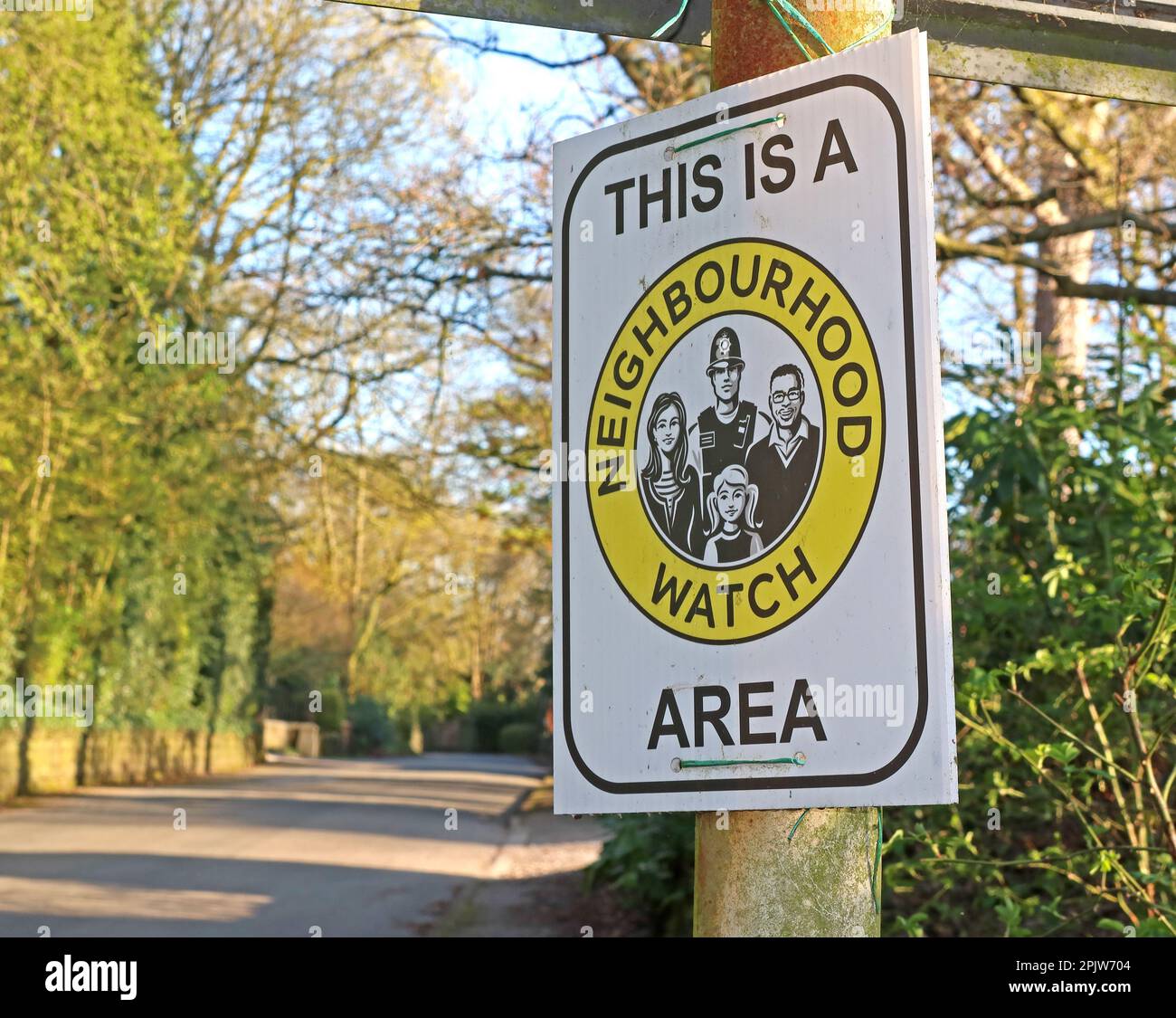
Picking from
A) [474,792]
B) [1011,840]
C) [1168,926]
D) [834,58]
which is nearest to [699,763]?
[834,58]

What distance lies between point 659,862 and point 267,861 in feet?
20.5

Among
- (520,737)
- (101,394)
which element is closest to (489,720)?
(520,737)

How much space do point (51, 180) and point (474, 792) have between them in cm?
1500

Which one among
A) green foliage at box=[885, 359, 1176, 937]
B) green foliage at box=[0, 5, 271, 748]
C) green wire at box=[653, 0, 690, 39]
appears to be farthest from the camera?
green foliage at box=[0, 5, 271, 748]

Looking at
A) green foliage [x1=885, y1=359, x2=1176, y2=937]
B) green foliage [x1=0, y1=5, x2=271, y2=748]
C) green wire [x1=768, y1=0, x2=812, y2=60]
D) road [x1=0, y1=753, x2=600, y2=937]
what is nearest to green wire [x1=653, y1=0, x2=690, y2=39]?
green wire [x1=768, y1=0, x2=812, y2=60]

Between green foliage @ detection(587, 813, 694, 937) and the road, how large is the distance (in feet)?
4.62

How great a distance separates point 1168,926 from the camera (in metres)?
→ 3.75

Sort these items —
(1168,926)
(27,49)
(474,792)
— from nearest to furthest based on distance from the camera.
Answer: (1168,926), (27,49), (474,792)

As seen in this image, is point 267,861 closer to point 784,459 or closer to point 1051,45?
point 1051,45

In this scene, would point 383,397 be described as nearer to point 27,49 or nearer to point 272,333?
point 272,333

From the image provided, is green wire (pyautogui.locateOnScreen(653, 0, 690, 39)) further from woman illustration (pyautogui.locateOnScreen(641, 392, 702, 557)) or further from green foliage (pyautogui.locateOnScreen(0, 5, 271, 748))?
green foliage (pyautogui.locateOnScreen(0, 5, 271, 748))

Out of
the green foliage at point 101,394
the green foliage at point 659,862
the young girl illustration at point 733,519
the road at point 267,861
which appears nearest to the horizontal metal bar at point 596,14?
the young girl illustration at point 733,519

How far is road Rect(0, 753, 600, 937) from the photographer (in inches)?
389
